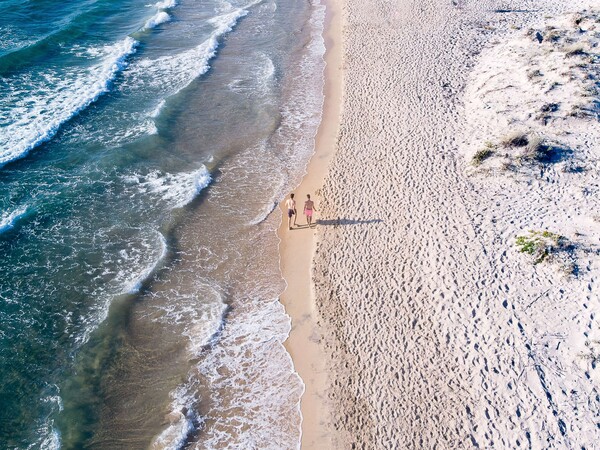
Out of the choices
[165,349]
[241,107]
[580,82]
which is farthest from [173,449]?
[580,82]

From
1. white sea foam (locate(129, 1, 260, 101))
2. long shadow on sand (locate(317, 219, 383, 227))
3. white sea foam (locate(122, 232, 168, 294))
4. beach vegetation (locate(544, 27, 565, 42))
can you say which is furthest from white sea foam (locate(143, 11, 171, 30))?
beach vegetation (locate(544, 27, 565, 42))

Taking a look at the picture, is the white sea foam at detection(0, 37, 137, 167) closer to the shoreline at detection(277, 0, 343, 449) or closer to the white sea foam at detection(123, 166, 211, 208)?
the white sea foam at detection(123, 166, 211, 208)

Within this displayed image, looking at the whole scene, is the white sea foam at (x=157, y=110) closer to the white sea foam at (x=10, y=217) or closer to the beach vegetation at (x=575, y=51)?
the white sea foam at (x=10, y=217)

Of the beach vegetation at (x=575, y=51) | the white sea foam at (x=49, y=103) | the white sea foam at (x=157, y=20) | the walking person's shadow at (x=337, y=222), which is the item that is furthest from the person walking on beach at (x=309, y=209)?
the white sea foam at (x=157, y=20)

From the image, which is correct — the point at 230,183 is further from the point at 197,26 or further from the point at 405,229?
the point at 197,26

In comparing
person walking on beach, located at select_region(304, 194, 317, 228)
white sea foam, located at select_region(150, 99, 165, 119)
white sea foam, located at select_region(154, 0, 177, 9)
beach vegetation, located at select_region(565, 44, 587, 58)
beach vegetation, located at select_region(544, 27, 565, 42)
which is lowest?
person walking on beach, located at select_region(304, 194, 317, 228)
